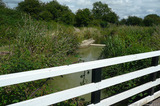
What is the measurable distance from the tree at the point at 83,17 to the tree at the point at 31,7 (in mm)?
7589

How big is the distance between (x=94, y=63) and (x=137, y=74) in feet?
3.30

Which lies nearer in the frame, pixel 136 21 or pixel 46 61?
pixel 46 61

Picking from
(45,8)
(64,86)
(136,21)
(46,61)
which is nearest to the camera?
(46,61)

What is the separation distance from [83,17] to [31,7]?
991 centimetres

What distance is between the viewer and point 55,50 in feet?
15.7

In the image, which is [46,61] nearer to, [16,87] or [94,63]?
[16,87]

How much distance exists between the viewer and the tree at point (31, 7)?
28.2m

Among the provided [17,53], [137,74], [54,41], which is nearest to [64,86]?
[54,41]

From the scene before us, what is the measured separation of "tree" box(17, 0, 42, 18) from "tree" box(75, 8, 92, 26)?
7589 millimetres

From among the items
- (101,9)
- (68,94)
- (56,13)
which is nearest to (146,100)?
(68,94)

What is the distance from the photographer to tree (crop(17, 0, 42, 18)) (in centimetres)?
2821

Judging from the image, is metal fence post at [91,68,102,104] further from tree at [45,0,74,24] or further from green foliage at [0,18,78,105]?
tree at [45,0,74,24]

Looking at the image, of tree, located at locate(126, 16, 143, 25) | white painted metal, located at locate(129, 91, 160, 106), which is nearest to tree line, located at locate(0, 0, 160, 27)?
tree, located at locate(126, 16, 143, 25)

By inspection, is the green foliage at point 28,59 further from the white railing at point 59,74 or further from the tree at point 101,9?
the tree at point 101,9
